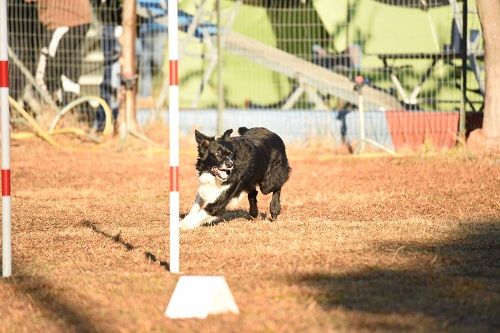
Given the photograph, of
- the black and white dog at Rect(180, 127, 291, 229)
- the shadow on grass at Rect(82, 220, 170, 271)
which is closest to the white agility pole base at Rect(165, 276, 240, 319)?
the shadow on grass at Rect(82, 220, 170, 271)

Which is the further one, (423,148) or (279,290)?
(423,148)

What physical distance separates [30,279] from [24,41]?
1335cm

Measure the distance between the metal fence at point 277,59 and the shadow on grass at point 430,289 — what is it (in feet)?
32.4

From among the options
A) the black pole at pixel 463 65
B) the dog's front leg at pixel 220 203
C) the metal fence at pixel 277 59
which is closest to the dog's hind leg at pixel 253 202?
the dog's front leg at pixel 220 203

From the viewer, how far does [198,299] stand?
17.3 feet

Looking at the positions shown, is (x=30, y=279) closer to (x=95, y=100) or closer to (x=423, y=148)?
(x=423, y=148)

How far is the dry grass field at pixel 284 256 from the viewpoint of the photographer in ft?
17.4

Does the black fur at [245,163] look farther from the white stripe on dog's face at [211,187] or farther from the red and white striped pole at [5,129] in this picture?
the red and white striped pole at [5,129]

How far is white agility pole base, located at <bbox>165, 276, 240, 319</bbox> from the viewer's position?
207 inches

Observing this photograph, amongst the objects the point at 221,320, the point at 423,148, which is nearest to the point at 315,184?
the point at 423,148

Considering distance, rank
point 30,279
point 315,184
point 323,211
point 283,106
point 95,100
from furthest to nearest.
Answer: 1. point 283,106
2. point 95,100
3. point 315,184
4. point 323,211
5. point 30,279

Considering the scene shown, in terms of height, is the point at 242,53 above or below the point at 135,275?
above

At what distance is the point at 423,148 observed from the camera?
1582 cm

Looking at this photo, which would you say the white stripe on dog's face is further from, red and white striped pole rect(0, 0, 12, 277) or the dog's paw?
red and white striped pole rect(0, 0, 12, 277)
